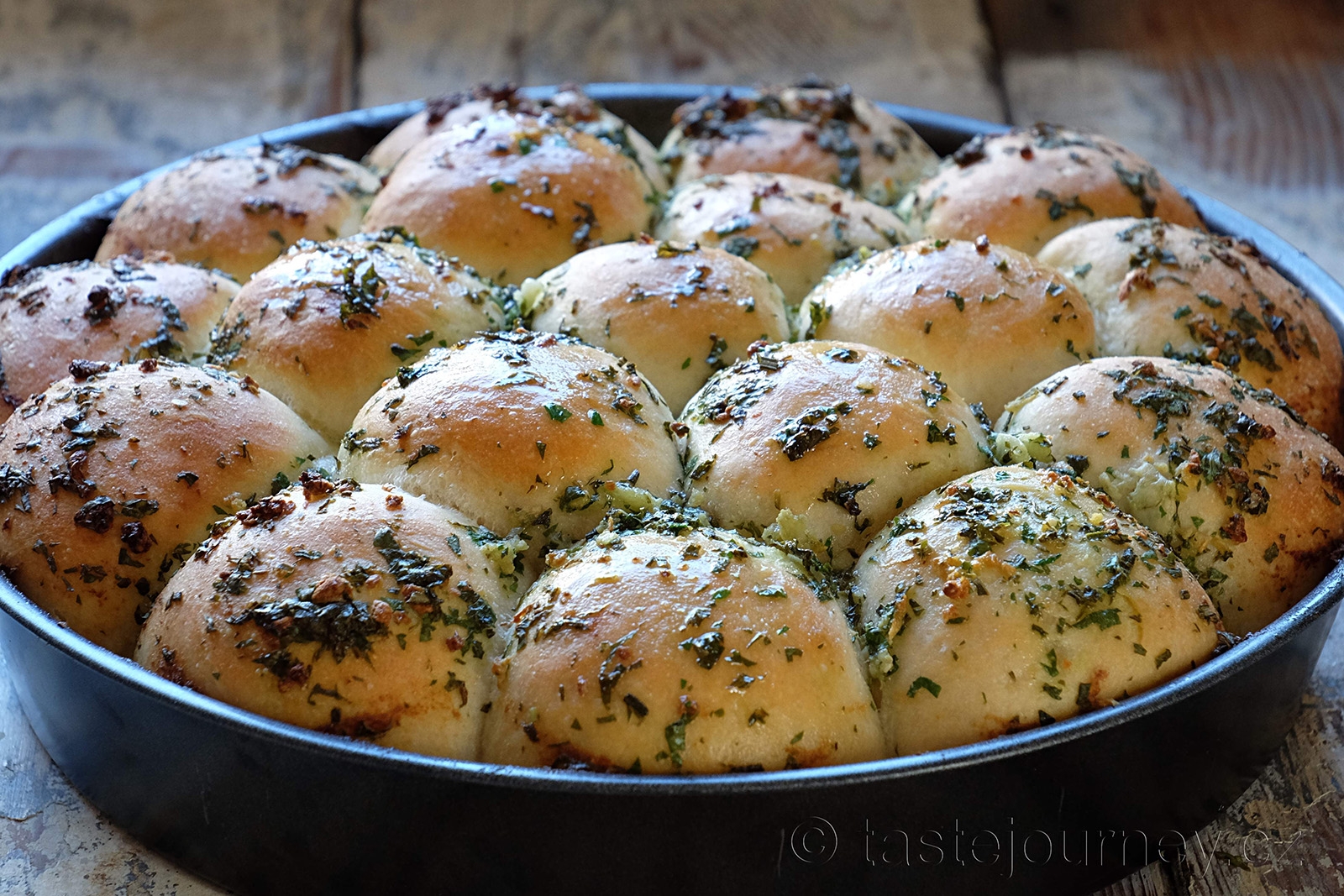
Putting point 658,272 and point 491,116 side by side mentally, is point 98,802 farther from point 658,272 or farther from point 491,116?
point 491,116

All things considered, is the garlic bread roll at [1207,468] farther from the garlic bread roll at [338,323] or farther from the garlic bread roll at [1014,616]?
the garlic bread roll at [338,323]

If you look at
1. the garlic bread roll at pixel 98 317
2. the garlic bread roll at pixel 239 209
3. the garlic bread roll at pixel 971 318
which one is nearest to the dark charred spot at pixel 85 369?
the garlic bread roll at pixel 98 317

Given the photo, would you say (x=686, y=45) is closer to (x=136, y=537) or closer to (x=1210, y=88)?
(x=1210, y=88)

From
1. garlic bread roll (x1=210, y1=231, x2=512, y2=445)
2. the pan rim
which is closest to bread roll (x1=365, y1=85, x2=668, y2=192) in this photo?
garlic bread roll (x1=210, y1=231, x2=512, y2=445)

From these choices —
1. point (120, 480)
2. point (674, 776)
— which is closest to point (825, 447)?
point (674, 776)

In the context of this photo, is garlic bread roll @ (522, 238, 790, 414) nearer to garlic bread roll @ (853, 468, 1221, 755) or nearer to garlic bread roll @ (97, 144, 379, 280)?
garlic bread roll @ (853, 468, 1221, 755)

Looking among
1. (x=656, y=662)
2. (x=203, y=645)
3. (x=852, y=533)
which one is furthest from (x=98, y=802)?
(x=852, y=533)
